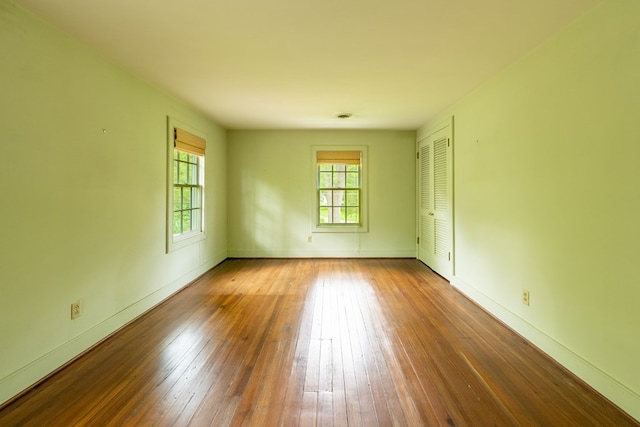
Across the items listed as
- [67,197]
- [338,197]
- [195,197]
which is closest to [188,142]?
[195,197]

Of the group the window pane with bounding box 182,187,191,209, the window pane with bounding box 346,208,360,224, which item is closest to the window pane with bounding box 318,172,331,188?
the window pane with bounding box 346,208,360,224

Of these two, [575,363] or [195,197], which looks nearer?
[575,363]

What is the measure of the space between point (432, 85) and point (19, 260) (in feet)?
11.7

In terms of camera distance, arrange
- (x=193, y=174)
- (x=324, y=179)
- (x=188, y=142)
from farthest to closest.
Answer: (x=324, y=179) → (x=193, y=174) → (x=188, y=142)

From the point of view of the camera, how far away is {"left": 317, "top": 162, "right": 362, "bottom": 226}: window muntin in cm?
557

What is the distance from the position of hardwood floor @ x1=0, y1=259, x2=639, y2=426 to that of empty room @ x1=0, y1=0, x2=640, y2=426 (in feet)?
0.05

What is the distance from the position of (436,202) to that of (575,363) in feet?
9.12

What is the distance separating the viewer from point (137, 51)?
241 centimetres

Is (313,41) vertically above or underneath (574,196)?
above

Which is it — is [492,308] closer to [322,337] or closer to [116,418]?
[322,337]

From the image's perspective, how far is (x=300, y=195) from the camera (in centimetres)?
549

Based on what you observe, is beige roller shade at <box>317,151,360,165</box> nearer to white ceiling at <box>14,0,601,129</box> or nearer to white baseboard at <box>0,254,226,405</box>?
white ceiling at <box>14,0,601,129</box>

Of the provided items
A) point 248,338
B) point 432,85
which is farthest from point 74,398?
point 432,85

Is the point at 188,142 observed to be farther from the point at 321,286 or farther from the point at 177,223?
the point at 321,286
